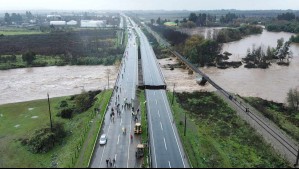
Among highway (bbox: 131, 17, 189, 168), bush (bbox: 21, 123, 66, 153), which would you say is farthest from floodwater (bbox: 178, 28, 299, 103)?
bush (bbox: 21, 123, 66, 153)

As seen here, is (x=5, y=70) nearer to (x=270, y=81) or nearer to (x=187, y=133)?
(x=187, y=133)

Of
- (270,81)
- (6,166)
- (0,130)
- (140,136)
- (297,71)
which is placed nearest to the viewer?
(6,166)

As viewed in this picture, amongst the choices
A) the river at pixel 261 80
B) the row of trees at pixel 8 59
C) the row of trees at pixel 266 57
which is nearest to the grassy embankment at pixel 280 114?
the river at pixel 261 80

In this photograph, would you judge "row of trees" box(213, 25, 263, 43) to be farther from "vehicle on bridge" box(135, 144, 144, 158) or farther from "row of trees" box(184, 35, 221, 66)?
"vehicle on bridge" box(135, 144, 144, 158)

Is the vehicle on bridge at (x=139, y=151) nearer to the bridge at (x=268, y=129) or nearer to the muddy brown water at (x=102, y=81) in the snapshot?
the bridge at (x=268, y=129)

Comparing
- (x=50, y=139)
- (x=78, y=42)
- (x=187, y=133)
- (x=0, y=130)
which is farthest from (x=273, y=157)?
(x=78, y=42)

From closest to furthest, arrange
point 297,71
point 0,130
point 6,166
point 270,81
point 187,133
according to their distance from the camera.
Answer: point 6,166 < point 187,133 < point 0,130 < point 270,81 < point 297,71
